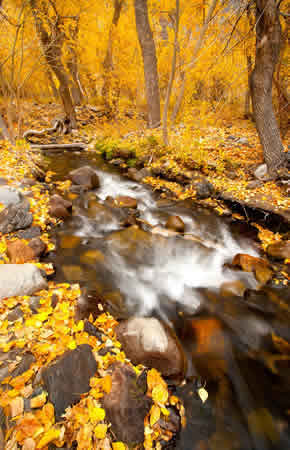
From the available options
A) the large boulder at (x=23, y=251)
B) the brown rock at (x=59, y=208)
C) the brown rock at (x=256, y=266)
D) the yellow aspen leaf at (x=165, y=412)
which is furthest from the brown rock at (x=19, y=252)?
the brown rock at (x=256, y=266)

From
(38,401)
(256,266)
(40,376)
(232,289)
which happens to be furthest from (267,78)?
(38,401)

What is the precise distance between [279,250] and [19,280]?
469cm

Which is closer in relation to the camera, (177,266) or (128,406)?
(128,406)

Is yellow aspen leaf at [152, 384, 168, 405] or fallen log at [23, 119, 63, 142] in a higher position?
fallen log at [23, 119, 63, 142]

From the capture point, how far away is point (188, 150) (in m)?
6.77

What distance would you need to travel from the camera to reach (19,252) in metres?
3.15

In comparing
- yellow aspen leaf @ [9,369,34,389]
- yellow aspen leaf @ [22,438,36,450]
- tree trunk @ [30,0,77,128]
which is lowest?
yellow aspen leaf @ [22,438,36,450]

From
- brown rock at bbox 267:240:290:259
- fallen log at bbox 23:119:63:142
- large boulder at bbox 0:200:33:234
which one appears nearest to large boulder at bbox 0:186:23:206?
large boulder at bbox 0:200:33:234

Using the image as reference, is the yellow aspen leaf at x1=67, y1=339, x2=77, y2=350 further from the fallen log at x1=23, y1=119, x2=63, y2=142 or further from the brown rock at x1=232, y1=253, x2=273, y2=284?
the fallen log at x1=23, y1=119, x2=63, y2=142

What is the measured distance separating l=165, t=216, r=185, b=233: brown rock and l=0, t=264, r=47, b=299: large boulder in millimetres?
3168

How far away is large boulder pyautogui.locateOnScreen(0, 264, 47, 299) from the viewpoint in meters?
2.43

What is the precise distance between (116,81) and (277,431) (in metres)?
12.9

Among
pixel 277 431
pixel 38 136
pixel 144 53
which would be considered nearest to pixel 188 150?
pixel 144 53

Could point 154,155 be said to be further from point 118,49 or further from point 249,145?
point 118,49
